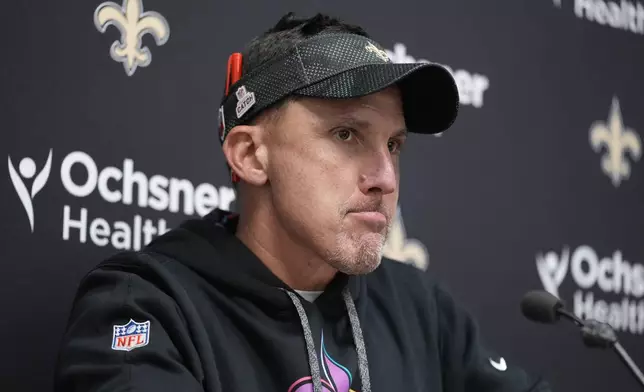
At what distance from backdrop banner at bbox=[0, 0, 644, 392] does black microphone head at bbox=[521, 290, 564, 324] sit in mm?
574

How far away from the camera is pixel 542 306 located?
163 centimetres

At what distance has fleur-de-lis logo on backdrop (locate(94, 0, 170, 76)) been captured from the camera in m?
1.83

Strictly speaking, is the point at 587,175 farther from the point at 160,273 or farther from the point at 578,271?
the point at 160,273

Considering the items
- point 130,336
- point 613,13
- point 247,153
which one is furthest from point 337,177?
point 613,13

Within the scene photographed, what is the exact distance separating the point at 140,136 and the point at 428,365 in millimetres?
733

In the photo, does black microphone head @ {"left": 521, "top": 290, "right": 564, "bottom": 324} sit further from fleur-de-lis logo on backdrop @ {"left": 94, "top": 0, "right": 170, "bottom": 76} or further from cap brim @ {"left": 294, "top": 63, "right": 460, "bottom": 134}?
fleur-de-lis logo on backdrop @ {"left": 94, "top": 0, "right": 170, "bottom": 76}

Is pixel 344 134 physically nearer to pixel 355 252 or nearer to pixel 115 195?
pixel 355 252

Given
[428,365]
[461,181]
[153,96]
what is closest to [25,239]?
[153,96]

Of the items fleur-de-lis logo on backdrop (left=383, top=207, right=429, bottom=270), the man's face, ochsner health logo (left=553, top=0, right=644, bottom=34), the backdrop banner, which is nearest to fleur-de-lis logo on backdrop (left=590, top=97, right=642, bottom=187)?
the backdrop banner

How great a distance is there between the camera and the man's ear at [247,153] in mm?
1512

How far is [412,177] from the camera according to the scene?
225 cm

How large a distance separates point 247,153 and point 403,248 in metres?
0.77

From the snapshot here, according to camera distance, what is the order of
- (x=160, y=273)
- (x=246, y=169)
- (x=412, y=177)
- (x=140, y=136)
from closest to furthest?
(x=160, y=273), (x=246, y=169), (x=140, y=136), (x=412, y=177)

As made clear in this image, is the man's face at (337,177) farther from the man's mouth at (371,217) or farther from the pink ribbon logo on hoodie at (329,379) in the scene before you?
the pink ribbon logo on hoodie at (329,379)
